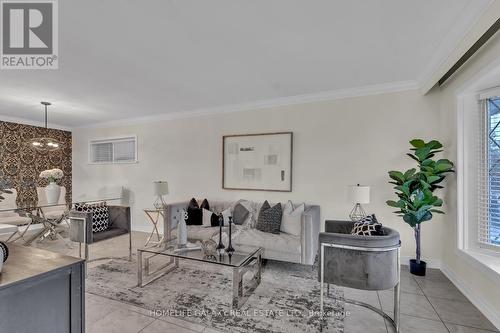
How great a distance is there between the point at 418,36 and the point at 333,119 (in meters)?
1.61

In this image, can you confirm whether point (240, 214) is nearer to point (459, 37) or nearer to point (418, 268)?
point (418, 268)

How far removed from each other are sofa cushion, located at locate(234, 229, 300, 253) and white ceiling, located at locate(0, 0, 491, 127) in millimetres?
2203

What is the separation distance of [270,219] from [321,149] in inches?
55.6

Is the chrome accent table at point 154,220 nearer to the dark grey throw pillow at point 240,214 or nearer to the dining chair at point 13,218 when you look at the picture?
the dark grey throw pillow at point 240,214

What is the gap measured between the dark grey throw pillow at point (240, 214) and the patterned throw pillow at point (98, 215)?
1987mm

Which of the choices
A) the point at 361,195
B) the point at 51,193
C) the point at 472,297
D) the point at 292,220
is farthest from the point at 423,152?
the point at 51,193

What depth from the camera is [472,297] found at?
2414mm

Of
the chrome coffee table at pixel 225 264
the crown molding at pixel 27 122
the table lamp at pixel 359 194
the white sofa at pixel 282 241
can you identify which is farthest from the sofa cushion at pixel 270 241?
the crown molding at pixel 27 122

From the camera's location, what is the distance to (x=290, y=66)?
2.97 meters

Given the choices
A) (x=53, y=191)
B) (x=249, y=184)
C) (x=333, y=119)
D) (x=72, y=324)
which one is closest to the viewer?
(x=72, y=324)

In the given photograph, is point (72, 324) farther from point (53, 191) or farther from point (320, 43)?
point (53, 191)

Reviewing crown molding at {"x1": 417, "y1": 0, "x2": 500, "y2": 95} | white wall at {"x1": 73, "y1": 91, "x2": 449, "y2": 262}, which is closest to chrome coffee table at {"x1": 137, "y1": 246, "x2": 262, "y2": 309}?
white wall at {"x1": 73, "y1": 91, "x2": 449, "y2": 262}

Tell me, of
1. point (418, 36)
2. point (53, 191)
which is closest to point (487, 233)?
point (418, 36)

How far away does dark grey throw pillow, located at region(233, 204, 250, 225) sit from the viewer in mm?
3982
